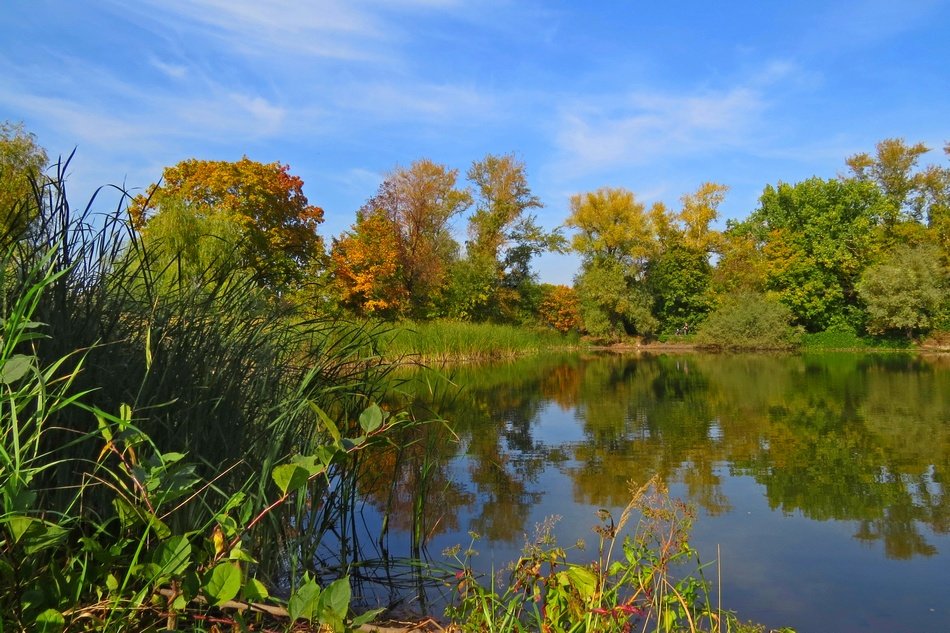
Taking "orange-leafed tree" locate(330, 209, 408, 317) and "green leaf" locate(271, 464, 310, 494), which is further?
"orange-leafed tree" locate(330, 209, 408, 317)

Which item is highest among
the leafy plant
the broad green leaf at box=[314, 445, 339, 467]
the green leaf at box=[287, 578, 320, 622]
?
the broad green leaf at box=[314, 445, 339, 467]

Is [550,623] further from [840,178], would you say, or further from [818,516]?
[840,178]

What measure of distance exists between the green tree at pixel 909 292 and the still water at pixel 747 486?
1708 cm

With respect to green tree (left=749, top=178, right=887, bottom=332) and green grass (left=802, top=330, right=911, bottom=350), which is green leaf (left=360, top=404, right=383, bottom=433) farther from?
green tree (left=749, top=178, right=887, bottom=332)

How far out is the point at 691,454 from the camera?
6.16 meters

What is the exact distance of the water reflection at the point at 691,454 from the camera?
4234mm

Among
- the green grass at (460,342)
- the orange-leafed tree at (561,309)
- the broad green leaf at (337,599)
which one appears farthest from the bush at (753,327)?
the broad green leaf at (337,599)

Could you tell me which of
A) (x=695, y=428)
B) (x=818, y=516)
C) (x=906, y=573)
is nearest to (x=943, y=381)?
(x=695, y=428)

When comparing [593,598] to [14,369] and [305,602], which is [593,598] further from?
[14,369]

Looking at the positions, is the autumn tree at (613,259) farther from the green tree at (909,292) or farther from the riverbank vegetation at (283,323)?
the green tree at (909,292)

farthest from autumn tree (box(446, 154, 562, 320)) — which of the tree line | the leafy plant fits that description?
the leafy plant

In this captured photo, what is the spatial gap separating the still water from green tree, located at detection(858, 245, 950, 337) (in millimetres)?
17085

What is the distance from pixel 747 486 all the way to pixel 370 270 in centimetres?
2021

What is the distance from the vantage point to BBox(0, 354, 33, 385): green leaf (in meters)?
1.53
